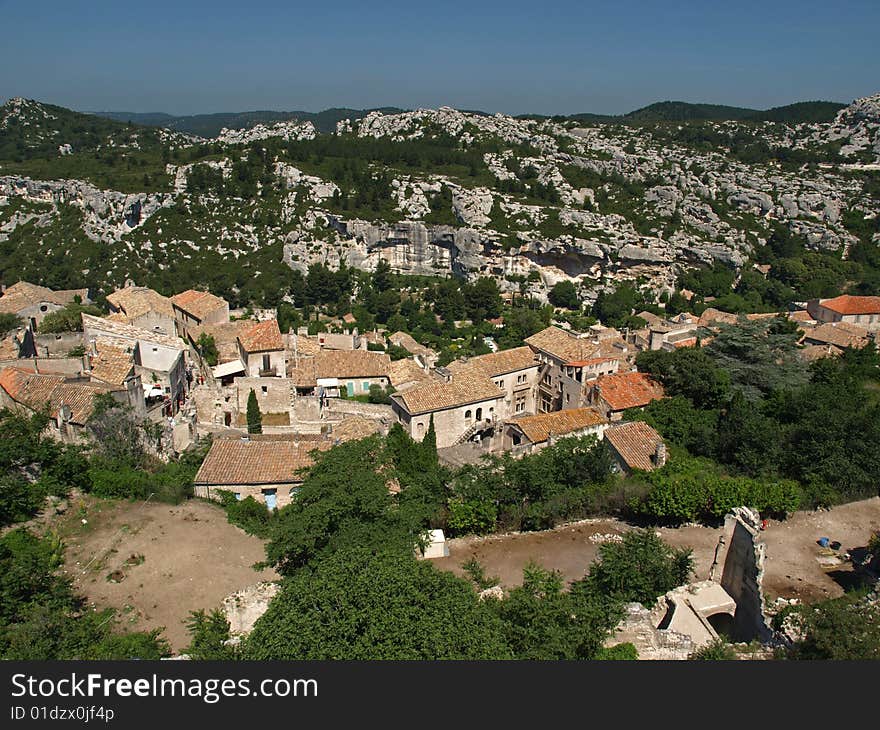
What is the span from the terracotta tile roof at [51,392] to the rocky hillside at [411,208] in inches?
1540

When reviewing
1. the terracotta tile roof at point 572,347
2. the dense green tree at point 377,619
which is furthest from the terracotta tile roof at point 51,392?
the terracotta tile roof at point 572,347

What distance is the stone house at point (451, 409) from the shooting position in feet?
94.3

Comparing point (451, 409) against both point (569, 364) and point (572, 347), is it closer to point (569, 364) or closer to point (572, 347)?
point (569, 364)

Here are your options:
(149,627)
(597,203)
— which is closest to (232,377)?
(149,627)

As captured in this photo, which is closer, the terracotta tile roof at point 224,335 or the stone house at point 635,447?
the stone house at point 635,447

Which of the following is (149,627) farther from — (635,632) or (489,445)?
(489,445)

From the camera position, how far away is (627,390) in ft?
99.7

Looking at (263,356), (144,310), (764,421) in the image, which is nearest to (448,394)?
(263,356)

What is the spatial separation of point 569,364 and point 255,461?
1799 cm

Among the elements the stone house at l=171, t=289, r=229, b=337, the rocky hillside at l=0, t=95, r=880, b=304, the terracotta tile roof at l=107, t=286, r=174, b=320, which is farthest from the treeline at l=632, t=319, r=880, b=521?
the rocky hillside at l=0, t=95, r=880, b=304

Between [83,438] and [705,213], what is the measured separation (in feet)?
275

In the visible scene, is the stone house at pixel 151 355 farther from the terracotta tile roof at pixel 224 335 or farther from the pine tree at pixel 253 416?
the terracotta tile roof at pixel 224 335

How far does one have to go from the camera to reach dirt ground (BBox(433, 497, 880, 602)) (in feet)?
58.3

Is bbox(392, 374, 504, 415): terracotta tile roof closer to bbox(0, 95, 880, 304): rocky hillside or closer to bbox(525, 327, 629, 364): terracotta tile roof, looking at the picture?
bbox(525, 327, 629, 364): terracotta tile roof
